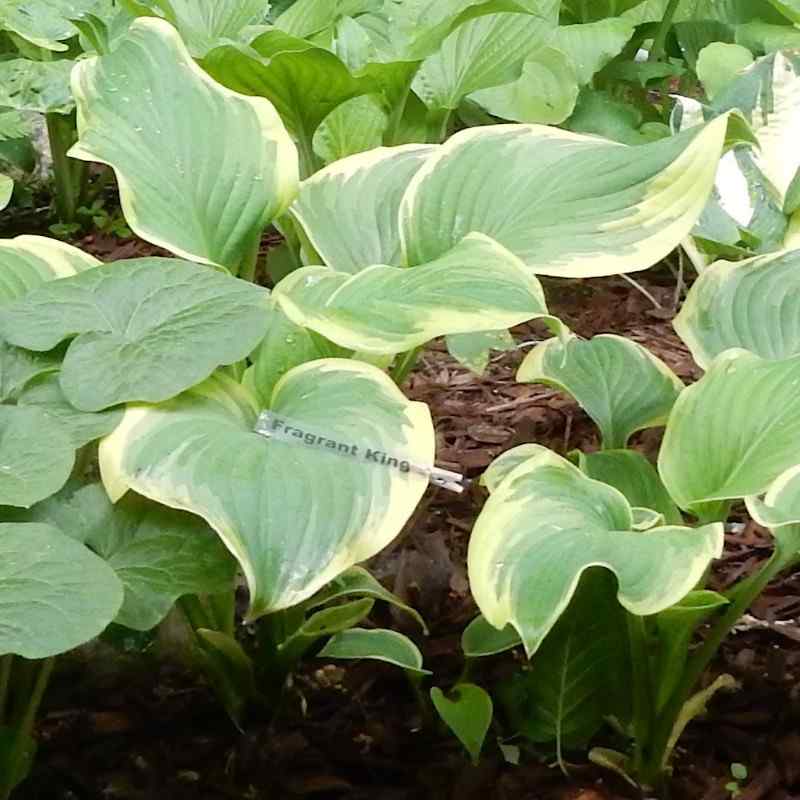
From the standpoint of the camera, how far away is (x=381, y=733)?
1119 mm

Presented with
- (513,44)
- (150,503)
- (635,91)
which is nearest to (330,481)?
(150,503)

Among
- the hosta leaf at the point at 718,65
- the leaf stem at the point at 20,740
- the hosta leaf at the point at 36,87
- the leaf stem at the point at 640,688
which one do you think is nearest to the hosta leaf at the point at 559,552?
the leaf stem at the point at 640,688

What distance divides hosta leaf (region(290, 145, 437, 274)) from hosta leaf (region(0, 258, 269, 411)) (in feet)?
0.57

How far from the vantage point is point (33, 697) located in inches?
37.5

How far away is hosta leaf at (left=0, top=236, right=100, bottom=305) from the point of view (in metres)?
1.07

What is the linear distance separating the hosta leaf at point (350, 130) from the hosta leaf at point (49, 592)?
1.10 meters

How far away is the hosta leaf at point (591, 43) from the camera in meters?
1.95

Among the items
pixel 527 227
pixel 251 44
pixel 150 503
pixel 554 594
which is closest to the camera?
pixel 554 594

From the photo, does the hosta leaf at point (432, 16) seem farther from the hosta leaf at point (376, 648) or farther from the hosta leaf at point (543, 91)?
the hosta leaf at point (376, 648)

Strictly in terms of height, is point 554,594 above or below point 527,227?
below

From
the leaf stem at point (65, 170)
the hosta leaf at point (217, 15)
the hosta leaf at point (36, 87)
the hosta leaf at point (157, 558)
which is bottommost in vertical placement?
the leaf stem at point (65, 170)

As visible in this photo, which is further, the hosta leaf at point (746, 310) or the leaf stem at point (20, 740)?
the hosta leaf at point (746, 310)

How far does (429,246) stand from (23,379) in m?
0.39

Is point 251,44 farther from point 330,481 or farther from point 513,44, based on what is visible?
point 330,481
